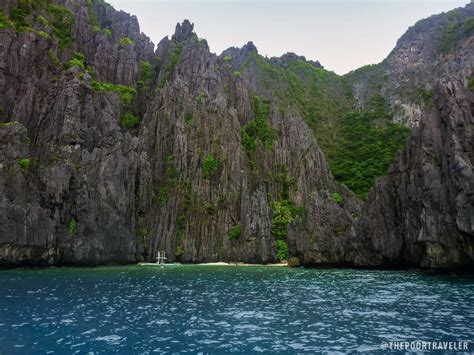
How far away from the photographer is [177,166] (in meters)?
110

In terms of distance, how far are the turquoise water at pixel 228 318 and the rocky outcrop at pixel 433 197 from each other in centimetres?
1184

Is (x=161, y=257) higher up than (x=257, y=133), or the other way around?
(x=257, y=133)

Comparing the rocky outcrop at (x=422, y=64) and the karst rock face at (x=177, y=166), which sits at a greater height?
the rocky outcrop at (x=422, y=64)

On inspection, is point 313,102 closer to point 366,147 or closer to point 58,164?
point 366,147

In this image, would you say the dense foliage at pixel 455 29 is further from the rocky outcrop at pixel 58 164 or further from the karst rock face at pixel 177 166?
the rocky outcrop at pixel 58 164

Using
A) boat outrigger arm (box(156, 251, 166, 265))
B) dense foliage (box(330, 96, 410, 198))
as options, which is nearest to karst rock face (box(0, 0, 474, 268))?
boat outrigger arm (box(156, 251, 166, 265))

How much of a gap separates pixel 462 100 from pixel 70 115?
83.8m

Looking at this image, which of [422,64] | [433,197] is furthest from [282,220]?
[422,64]

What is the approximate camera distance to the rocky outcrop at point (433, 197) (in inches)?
1978

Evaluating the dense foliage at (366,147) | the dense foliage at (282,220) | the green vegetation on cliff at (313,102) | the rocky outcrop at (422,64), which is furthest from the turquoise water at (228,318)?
the rocky outcrop at (422,64)

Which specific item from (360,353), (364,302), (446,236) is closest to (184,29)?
(446,236)

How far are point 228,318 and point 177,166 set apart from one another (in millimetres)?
87273

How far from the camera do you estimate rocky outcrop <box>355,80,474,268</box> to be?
5025cm

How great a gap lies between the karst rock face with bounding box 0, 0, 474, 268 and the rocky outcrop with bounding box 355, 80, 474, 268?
22cm
